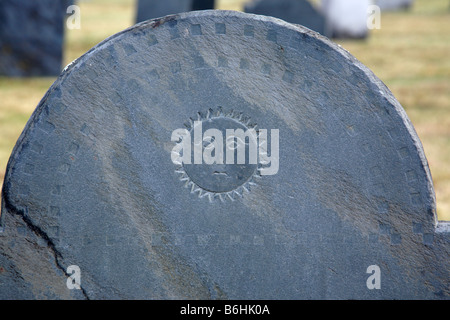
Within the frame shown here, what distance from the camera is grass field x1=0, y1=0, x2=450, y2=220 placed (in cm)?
487

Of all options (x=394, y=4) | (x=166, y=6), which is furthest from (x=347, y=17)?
(x=394, y=4)

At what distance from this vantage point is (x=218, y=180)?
7.02ft

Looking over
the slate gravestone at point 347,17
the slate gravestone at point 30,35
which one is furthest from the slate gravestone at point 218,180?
the slate gravestone at point 347,17

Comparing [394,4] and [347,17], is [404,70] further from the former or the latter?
[394,4]

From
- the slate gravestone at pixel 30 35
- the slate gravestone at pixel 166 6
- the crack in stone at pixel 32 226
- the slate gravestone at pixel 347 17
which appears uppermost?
the slate gravestone at pixel 347 17

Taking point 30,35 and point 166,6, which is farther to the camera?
point 166,6

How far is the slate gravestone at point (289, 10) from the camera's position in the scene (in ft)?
23.9

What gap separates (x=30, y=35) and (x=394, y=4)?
8.59 metres

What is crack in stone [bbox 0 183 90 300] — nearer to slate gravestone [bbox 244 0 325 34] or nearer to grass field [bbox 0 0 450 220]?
grass field [bbox 0 0 450 220]

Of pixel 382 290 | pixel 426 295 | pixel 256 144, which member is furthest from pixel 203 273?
pixel 426 295

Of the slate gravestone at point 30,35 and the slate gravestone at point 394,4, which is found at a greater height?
the slate gravestone at point 394,4

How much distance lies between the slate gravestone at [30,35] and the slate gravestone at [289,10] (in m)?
2.18

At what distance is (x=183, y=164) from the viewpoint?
2.13 meters

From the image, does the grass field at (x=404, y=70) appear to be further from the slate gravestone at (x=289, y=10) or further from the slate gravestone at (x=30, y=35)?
the slate gravestone at (x=289, y=10)
